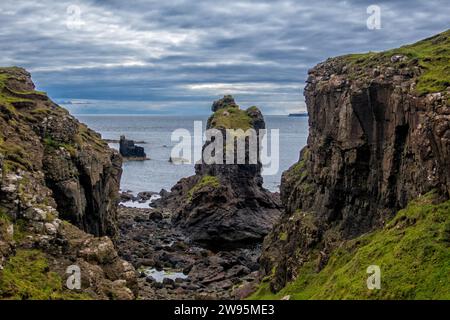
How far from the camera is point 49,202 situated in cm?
5500

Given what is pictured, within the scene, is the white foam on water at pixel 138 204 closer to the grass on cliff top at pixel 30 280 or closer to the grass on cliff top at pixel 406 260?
the grass on cliff top at pixel 30 280

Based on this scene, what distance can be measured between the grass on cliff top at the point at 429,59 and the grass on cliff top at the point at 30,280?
106 ft

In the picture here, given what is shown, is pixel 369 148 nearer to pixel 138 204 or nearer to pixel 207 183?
pixel 207 183

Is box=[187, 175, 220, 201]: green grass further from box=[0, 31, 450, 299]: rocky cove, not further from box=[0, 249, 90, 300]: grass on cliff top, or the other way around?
box=[0, 249, 90, 300]: grass on cliff top

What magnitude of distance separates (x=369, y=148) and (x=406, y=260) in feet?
62.1

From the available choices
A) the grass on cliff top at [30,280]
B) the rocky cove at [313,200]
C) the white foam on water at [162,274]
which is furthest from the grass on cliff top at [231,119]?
the grass on cliff top at [30,280]

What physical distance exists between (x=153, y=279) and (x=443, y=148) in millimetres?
55914

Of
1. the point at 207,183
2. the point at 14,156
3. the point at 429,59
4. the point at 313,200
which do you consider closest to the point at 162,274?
the point at 313,200

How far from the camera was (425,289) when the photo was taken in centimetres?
3650

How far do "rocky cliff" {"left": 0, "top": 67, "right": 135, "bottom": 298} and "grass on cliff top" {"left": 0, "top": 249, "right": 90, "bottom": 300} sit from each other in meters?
0.07

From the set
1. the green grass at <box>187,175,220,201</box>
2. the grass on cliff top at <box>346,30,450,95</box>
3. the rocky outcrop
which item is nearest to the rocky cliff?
the grass on cliff top at <box>346,30,450,95</box>

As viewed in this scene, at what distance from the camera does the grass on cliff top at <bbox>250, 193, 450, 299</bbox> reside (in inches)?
1462

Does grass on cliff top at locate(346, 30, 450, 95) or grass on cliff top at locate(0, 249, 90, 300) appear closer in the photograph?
grass on cliff top at locate(0, 249, 90, 300)

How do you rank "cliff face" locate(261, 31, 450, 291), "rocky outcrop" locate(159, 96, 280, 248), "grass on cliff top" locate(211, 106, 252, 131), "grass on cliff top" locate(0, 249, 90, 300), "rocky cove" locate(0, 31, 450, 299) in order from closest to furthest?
1. "grass on cliff top" locate(0, 249, 90, 300)
2. "rocky cove" locate(0, 31, 450, 299)
3. "cliff face" locate(261, 31, 450, 291)
4. "rocky outcrop" locate(159, 96, 280, 248)
5. "grass on cliff top" locate(211, 106, 252, 131)
